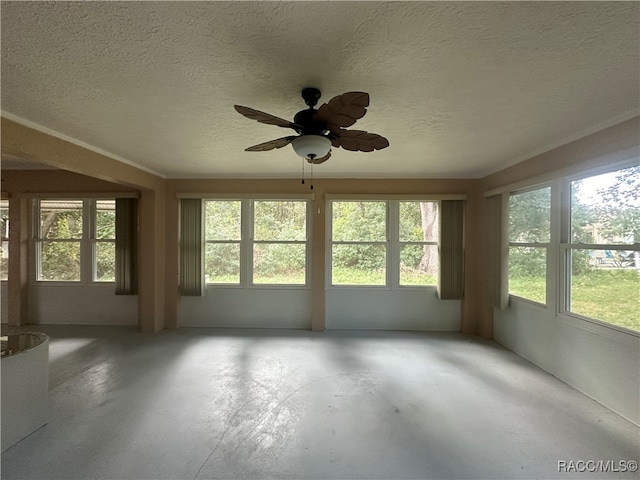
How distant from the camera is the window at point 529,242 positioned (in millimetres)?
3078

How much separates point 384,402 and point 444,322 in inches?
94.8

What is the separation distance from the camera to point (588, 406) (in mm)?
2352

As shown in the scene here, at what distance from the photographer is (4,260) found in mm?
4480

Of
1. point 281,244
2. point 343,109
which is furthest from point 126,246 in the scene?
point 343,109

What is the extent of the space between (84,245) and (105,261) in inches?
16.2

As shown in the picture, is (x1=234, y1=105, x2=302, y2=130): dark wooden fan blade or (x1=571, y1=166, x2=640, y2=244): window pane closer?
(x1=234, y1=105, x2=302, y2=130): dark wooden fan blade

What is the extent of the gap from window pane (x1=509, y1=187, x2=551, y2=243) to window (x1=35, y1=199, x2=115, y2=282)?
5.89 metres

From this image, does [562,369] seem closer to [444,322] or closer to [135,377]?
[444,322]

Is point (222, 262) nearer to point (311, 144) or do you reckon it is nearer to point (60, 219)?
point (60, 219)

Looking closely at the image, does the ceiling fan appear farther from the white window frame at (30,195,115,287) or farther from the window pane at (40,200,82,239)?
the window pane at (40,200,82,239)

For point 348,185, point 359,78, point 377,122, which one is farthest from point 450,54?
point 348,185

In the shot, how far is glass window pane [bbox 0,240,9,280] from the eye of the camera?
14.5ft

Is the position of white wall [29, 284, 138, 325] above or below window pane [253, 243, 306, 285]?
below

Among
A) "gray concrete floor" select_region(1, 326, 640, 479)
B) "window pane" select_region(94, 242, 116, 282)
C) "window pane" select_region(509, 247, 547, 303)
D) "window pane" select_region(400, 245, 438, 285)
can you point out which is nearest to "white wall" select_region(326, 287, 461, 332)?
"window pane" select_region(400, 245, 438, 285)
